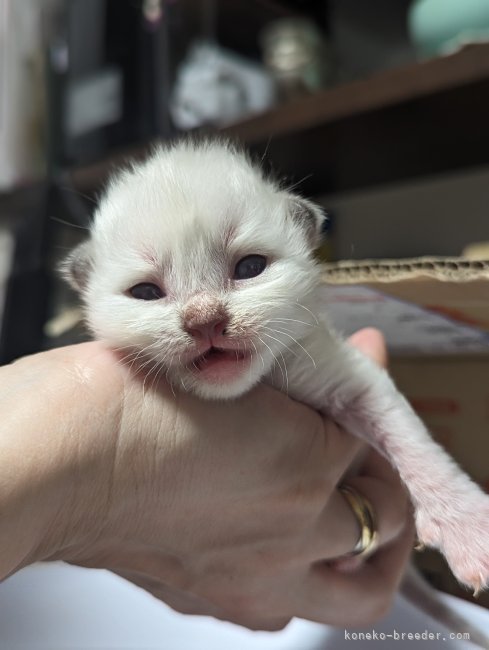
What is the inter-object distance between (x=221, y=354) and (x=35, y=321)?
1.31m

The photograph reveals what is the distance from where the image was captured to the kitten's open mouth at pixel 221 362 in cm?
67

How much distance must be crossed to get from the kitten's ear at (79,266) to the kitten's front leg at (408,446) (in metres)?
0.32

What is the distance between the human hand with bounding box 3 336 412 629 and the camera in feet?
2.12

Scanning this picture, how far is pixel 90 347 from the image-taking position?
75 centimetres

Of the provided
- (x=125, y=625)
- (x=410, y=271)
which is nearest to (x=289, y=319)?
(x=410, y=271)

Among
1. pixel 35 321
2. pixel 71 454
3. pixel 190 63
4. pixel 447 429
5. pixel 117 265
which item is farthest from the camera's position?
pixel 190 63

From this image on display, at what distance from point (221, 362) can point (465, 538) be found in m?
0.40

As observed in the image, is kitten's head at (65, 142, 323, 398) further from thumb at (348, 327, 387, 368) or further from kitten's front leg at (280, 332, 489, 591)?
thumb at (348, 327, 387, 368)

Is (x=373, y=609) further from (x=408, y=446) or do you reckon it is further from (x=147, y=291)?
(x=147, y=291)

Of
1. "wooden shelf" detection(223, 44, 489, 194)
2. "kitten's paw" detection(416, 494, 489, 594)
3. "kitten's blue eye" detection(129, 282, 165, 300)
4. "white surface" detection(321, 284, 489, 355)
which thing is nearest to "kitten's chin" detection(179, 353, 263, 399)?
"kitten's blue eye" detection(129, 282, 165, 300)


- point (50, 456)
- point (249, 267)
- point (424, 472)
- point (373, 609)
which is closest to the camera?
point (50, 456)

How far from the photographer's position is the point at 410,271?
2.42ft

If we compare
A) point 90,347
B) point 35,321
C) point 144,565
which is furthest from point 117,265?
point 35,321

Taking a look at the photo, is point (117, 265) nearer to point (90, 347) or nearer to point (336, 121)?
point (90, 347)
